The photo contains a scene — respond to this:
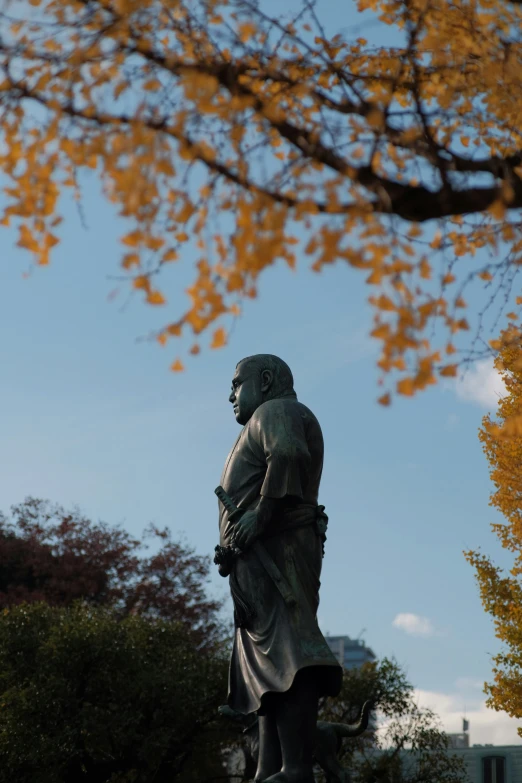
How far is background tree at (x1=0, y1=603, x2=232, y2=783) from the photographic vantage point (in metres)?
17.1

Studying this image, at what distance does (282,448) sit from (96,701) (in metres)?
13.3

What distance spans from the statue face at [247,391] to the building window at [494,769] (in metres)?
34.4

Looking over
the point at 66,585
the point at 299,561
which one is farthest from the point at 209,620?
the point at 299,561

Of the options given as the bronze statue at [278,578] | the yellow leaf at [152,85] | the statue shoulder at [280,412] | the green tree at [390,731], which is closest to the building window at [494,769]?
the green tree at [390,731]

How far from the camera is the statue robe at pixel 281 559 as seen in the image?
6172mm

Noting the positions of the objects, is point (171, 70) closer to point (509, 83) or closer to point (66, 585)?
point (509, 83)

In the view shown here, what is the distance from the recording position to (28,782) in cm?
1689

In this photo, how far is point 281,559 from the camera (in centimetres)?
643

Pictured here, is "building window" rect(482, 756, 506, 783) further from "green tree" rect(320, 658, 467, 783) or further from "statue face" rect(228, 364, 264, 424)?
"statue face" rect(228, 364, 264, 424)

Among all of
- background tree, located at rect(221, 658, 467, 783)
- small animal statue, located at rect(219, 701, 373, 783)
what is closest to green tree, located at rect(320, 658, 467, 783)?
background tree, located at rect(221, 658, 467, 783)

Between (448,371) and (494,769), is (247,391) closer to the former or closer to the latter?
(448,371)

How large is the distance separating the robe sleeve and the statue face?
336 millimetres

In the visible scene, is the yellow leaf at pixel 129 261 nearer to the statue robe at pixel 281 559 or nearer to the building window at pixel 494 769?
the statue robe at pixel 281 559

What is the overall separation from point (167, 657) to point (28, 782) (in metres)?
3.59
